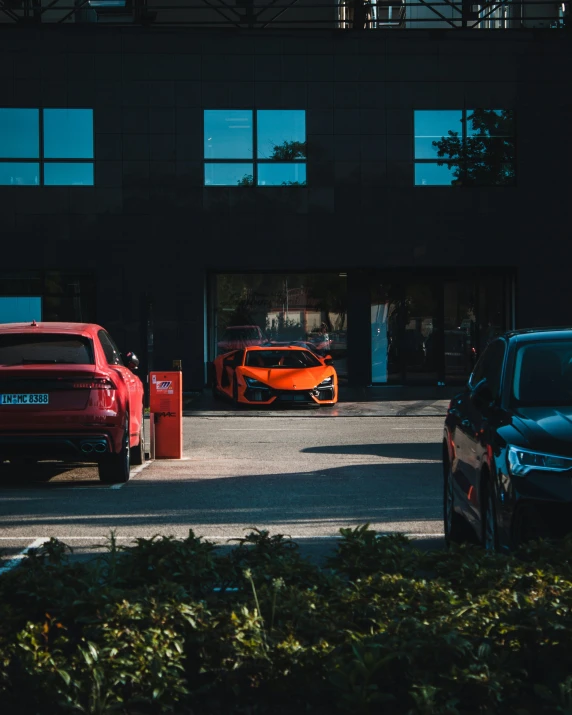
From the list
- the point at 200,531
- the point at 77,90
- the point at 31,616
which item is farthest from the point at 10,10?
the point at 31,616

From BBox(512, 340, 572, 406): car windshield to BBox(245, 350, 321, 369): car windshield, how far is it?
16.7 meters

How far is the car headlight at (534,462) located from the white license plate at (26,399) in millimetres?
6230

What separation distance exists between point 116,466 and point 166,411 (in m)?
2.81

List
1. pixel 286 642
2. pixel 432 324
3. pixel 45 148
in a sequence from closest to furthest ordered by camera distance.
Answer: pixel 286 642 → pixel 45 148 → pixel 432 324

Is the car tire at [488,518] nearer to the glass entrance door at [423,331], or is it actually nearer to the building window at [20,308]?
the glass entrance door at [423,331]

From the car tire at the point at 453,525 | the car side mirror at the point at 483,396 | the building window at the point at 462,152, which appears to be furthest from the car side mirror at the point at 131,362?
the building window at the point at 462,152

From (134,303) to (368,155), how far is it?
690 cm

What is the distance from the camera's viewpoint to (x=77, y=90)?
29953mm

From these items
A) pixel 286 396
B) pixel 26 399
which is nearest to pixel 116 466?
pixel 26 399

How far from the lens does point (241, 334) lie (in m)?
31.5

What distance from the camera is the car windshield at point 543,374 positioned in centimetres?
782

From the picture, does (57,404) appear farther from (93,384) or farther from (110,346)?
(110,346)

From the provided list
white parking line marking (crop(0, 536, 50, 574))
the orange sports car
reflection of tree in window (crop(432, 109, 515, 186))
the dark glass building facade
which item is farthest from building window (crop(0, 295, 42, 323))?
white parking line marking (crop(0, 536, 50, 574))

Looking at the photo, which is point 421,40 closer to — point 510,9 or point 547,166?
point 547,166
